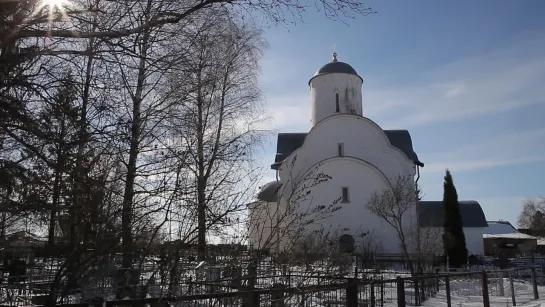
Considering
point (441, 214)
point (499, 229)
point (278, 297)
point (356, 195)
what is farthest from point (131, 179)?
point (499, 229)

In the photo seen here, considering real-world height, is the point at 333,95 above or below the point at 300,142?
above

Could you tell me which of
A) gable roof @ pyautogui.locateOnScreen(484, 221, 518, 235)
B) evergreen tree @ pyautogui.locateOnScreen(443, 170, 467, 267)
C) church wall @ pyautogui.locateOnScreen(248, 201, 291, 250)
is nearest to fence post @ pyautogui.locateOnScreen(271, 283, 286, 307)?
church wall @ pyautogui.locateOnScreen(248, 201, 291, 250)

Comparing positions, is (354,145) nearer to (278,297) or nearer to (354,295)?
(354,295)

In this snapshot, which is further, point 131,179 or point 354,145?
point 354,145

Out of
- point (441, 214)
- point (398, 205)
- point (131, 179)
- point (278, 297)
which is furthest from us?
point (441, 214)

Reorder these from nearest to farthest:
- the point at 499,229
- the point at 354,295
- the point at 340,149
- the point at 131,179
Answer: the point at 131,179 < the point at 354,295 < the point at 340,149 < the point at 499,229

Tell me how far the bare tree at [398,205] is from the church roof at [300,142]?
529cm

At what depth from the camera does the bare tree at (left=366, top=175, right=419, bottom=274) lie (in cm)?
2483

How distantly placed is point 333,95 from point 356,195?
9254mm

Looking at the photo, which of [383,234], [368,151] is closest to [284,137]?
[368,151]

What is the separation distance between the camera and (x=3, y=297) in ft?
13.7

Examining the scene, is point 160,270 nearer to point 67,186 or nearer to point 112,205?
point 112,205

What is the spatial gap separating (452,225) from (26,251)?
29244mm

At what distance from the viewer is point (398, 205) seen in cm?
2427
